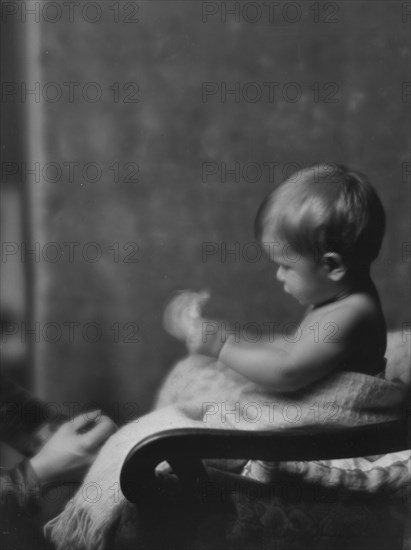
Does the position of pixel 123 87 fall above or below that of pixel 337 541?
above

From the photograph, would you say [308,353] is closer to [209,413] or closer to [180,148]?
[209,413]

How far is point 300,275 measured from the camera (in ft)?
4.10

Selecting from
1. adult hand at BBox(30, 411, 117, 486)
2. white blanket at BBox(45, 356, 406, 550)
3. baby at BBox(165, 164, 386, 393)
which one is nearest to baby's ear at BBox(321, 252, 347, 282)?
baby at BBox(165, 164, 386, 393)

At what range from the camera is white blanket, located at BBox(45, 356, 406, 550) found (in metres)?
1.24

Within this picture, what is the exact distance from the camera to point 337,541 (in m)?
1.26

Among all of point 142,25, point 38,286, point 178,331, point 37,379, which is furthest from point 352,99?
point 37,379

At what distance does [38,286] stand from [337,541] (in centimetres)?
73

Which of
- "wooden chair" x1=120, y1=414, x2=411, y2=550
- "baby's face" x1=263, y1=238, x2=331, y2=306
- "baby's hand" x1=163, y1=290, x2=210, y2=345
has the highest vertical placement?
"baby's face" x1=263, y1=238, x2=331, y2=306

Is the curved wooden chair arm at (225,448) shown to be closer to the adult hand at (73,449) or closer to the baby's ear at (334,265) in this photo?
the adult hand at (73,449)

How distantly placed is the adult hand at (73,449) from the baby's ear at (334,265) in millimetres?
486

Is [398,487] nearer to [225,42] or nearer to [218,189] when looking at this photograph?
[218,189]

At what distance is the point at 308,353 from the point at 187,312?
0.23m

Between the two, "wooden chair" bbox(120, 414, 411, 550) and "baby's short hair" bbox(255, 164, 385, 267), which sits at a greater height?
"baby's short hair" bbox(255, 164, 385, 267)

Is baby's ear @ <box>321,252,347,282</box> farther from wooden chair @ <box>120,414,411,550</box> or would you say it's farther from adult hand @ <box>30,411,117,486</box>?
adult hand @ <box>30,411,117,486</box>
